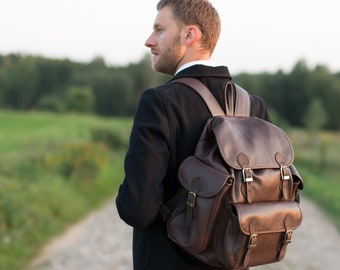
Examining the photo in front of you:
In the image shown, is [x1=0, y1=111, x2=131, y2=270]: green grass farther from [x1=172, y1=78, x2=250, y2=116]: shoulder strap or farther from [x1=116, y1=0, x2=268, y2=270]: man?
[x1=172, y1=78, x2=250, y2=116]: shoulder strap

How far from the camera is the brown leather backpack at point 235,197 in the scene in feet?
5.89

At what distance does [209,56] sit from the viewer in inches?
83.0

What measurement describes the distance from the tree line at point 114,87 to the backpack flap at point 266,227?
32498 mm

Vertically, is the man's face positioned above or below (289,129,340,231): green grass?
above

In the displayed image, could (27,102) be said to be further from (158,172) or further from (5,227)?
(158,172)

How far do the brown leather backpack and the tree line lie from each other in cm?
3250

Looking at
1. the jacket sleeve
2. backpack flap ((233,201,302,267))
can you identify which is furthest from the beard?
backpack flap ((233,201,302,267))

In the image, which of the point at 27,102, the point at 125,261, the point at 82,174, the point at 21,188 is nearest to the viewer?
the point at 125,261

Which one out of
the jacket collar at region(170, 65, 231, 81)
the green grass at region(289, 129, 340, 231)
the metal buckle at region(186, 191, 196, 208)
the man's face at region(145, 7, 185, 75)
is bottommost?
the green grass at region(289, 129, 340, 231)

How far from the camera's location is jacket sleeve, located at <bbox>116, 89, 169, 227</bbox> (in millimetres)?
1842

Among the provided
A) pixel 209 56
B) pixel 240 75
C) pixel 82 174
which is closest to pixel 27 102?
pixel 240 75

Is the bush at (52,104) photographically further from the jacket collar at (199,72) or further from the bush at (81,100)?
the jacket collar at (199,72)

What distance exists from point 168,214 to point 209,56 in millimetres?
690

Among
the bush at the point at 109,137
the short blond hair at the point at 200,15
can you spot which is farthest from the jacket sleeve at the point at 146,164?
the bush at the point at 109,137
